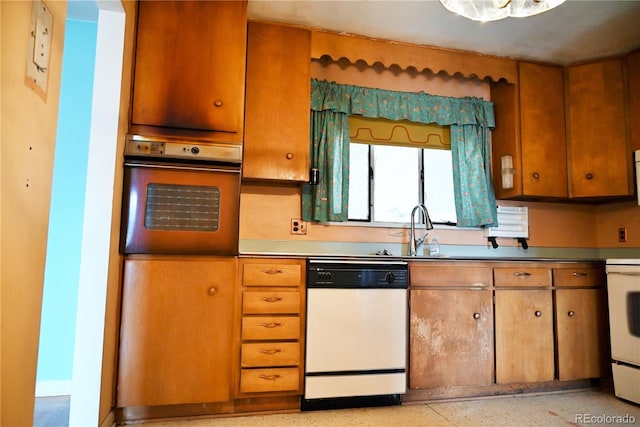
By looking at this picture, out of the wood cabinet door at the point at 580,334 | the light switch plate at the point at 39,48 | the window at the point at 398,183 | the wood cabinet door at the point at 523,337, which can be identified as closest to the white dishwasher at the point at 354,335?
the wood cabinet door at the point at 523,337

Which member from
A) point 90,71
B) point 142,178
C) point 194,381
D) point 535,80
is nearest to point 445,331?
point 194,381

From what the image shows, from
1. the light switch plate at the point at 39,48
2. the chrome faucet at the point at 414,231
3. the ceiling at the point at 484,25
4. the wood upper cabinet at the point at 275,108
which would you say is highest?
the ceiling at the point at 484,25

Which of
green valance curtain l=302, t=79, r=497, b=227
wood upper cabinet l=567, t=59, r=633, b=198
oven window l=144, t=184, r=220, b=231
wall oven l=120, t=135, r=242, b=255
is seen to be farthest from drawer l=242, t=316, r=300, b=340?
wood upper cabinet l=567, t=59, r=633, b=198

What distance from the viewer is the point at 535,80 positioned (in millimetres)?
3084

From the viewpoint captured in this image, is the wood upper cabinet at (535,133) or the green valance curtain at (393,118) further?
the wood upper cabinet at (535,133)

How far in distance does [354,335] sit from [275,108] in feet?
5.17

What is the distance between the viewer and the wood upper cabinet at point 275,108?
2.53m

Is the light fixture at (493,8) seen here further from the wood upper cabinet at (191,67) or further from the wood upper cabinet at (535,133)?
the wood upper cabinet at (535,133)

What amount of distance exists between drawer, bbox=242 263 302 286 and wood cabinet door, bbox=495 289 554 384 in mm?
1356

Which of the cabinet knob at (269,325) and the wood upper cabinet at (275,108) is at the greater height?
the wood upper cabinet at (275,108)

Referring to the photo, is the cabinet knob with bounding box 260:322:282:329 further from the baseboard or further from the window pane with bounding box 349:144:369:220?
the baseboard

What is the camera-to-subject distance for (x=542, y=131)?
3.06 m

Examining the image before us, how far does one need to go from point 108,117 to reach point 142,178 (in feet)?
1.15

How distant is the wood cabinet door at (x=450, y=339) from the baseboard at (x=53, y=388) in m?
2.12
